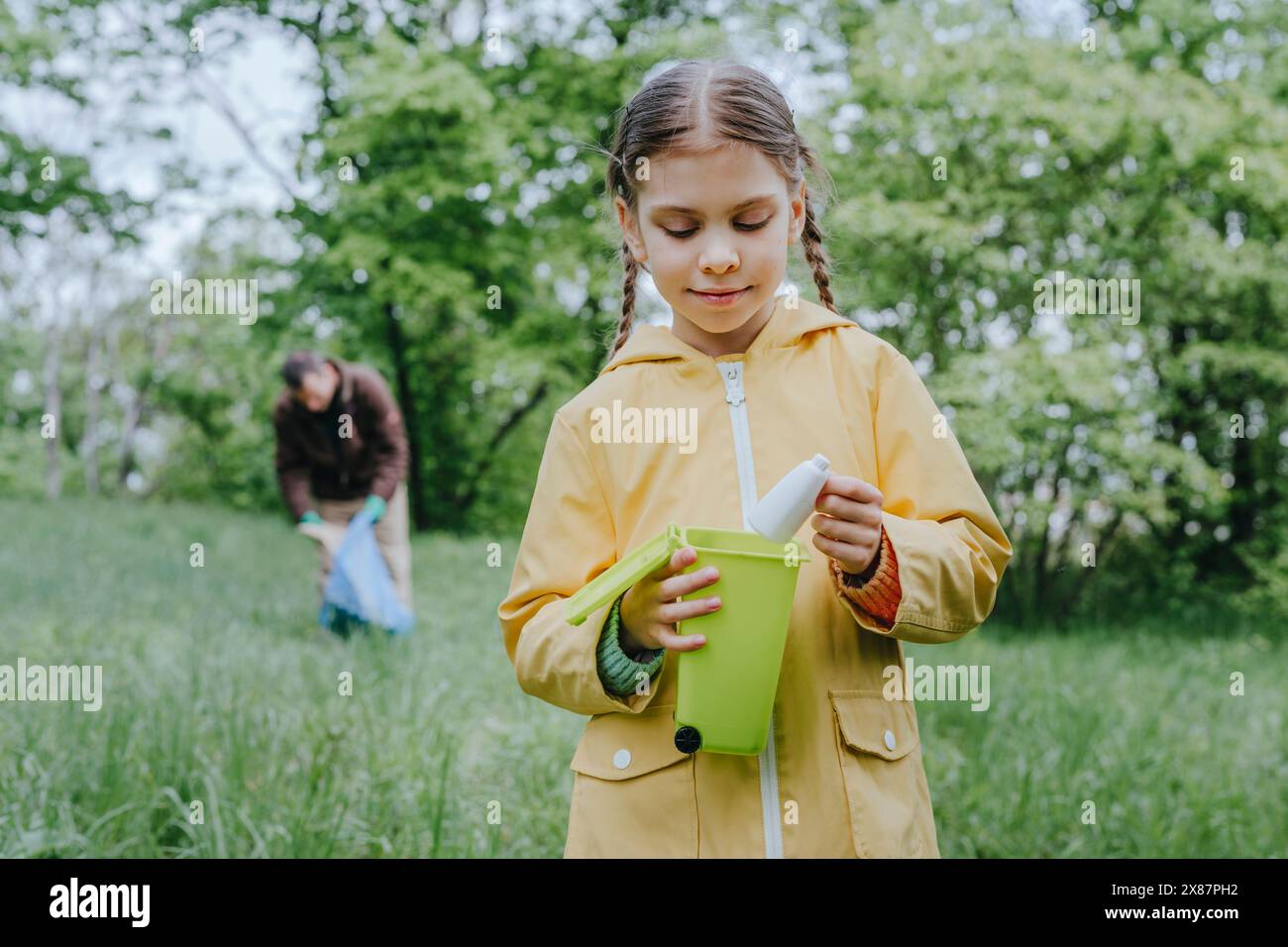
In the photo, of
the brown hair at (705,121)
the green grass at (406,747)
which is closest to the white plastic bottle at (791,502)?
the brown hair at (705,121)

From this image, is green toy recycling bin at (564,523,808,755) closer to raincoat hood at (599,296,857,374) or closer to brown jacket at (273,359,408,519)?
raincoat hood at (599,296,857,374)

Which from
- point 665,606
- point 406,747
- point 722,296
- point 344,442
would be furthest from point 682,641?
point 344,442

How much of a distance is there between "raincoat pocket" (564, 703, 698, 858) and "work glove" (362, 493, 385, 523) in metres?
3.67

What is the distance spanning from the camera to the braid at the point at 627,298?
1.66 meters

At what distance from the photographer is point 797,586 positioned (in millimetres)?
1392

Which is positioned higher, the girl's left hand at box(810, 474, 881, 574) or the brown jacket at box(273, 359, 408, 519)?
the brown jacket at box(273, 359, 408, 519)

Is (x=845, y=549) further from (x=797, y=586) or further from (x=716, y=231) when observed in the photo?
(x=716, y=231)

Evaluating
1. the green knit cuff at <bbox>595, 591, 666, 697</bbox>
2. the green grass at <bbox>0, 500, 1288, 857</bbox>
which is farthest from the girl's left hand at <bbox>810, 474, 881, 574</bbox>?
the green grass at <bbox>0, 500, 1288, 857</bbox>

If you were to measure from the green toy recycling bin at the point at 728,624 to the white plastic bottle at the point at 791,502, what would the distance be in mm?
17

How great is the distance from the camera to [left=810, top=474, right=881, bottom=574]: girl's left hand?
1.22 m

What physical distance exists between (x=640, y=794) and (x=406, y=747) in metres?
1.86

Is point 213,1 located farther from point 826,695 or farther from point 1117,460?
point 826,695

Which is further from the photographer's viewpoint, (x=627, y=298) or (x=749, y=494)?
(x=627, y=298)
